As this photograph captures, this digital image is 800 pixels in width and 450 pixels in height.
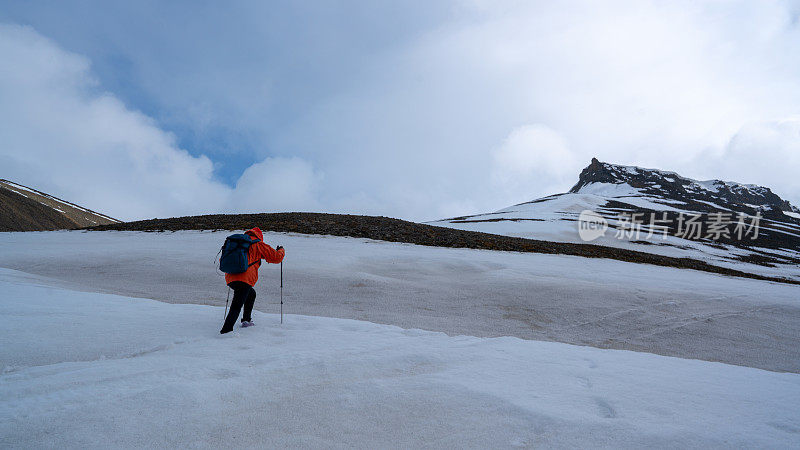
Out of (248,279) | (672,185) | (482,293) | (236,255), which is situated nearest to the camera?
(236,255)

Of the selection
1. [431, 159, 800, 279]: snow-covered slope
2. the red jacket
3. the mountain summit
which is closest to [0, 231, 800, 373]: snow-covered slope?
the red jacket

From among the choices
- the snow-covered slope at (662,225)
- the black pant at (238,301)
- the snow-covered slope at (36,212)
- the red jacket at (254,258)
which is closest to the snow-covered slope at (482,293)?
→ the black pant at (238,301)

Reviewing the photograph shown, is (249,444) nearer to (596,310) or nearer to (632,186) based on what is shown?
(596,310)

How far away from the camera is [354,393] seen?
141 inches

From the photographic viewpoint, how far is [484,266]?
15.4m

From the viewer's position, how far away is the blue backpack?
622 cm

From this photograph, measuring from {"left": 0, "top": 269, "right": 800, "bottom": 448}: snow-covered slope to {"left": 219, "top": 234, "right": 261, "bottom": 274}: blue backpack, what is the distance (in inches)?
44.7

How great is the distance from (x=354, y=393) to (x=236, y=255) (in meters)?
3.76

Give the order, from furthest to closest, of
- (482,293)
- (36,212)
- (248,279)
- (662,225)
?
(36,212) < (662,225) < (482,293) < (248,279)

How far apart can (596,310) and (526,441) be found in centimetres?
869

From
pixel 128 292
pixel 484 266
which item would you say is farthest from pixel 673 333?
pixel 128 292

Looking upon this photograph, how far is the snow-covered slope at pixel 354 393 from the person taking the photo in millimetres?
2881

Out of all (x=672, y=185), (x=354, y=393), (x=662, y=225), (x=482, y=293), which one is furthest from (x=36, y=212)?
(x=672, y=185)

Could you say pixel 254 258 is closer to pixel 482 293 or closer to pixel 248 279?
pixel 248 279
